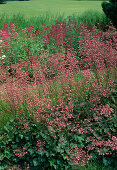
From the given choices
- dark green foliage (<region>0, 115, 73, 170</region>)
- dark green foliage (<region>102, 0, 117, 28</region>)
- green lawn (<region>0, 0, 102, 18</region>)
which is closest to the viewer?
dark green foliage (<region>0, 115, 73, 170</region>)

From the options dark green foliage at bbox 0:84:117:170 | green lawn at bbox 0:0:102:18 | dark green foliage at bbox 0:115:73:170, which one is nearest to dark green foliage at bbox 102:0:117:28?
green lawn at bbox 0:0:102:18

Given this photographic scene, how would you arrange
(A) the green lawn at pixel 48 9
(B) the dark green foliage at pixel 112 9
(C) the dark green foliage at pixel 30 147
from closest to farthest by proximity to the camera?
(C) the dark green foliage at pixel 30 147 → (B) the dark green foliage at pixel 112 9 → (A) the green lawn at pixel 48 9

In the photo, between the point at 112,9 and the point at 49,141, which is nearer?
the point at 49,141

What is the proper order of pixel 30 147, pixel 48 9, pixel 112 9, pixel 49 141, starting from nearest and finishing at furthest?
pixel 49 141, pixel 30 147, pixel 112 9, pixel 48 9

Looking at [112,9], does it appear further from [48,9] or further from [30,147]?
[48,9]

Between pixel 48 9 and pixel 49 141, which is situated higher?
pixel 49 141

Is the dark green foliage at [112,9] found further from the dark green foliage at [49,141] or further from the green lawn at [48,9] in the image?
the dark green foliage at [49,141]

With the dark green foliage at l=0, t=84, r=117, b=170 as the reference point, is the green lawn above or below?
below

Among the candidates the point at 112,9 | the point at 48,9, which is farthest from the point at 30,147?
the point at 48,9

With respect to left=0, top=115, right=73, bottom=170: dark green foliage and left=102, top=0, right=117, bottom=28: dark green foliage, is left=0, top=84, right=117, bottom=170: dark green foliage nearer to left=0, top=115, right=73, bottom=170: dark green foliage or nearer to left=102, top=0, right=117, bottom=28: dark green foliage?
left=0, top=115, right=73, bottom=170: dark green foliage

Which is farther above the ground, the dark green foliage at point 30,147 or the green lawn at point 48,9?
the dark green foliage at point 30,147

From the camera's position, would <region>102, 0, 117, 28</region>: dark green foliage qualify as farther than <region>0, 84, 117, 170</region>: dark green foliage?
Yes

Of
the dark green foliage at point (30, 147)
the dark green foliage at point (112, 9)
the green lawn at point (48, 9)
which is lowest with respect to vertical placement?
the green lawn at point (48, 9)

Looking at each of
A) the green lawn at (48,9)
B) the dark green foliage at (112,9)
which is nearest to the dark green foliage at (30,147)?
the dark green foliage at (112,9)
